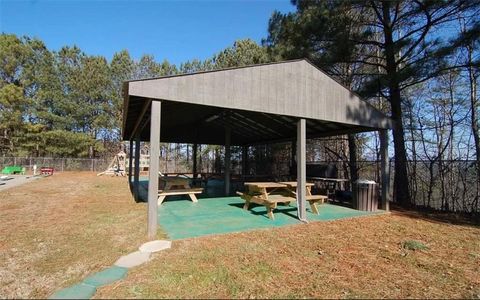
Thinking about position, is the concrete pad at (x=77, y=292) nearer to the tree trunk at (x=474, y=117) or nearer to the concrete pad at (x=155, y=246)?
the concrete pad at (x=155, y=246)

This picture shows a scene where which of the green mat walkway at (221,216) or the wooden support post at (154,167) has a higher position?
the wooden support post at (154,167)

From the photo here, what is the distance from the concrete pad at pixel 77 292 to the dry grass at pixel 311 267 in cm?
11

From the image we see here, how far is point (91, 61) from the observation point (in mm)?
27516

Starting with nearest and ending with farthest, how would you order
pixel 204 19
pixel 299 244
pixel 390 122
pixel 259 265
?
pixel 259 265 < pixel 299 244 < pixel 390 122 < pixel 204 19

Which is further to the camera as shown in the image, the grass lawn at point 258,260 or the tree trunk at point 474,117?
the tree trunk at point 474,117

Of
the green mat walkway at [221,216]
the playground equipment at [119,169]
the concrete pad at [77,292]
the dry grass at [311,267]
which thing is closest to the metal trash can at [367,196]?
the green mat walkway at [221,216]

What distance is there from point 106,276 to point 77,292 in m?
0.42

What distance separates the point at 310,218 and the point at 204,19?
9465mm

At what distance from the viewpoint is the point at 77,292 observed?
2.88 meters

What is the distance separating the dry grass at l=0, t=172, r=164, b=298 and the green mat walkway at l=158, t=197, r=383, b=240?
0.64m

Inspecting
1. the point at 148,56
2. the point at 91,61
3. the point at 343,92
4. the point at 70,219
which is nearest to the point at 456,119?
the point at 343,92

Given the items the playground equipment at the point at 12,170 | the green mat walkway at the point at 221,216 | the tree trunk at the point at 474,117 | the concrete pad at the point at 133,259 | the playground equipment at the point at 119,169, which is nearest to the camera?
the concrete pad at the point at 133,259

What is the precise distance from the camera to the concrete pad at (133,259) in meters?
3.67

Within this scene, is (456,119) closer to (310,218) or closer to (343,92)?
(343,92)
